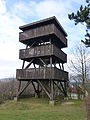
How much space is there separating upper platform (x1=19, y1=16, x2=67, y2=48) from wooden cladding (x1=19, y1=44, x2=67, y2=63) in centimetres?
144

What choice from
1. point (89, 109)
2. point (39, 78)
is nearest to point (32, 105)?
point (39, 78)

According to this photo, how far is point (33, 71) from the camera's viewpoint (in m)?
25.4

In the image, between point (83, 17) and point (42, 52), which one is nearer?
point (83, 17)

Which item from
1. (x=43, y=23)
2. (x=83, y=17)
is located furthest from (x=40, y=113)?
(x=43, y=23)

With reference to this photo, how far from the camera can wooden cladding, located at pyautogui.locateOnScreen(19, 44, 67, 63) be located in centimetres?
2438

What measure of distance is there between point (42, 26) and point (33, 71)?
5394 mm

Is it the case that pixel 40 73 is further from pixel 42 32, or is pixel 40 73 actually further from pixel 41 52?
pixel 42 32

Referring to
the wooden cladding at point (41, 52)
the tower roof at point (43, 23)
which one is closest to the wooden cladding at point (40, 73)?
the wooden cladding at point (41, 52)

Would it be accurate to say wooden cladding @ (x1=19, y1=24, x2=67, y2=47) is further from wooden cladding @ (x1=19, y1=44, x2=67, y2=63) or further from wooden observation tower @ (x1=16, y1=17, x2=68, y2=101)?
wooden cladding @ (x1=19, y1=44, x2=67, y2=63)

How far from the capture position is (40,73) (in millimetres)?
24781

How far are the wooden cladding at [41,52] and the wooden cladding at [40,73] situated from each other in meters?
1.62

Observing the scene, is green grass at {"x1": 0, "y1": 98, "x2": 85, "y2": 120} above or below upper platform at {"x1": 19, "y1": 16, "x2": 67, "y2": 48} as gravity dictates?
below

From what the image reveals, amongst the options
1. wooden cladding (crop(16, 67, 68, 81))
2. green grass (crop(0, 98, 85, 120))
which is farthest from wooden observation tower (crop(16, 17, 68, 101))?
green grass (crop(0, 98, 85, 120))

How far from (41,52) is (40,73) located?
241cm
